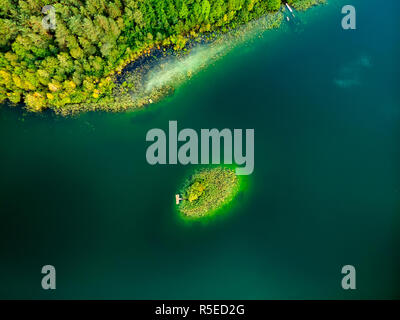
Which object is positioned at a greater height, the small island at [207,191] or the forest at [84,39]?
the forest at [84,39]

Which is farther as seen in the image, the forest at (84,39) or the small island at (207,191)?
the small island at (207,191)

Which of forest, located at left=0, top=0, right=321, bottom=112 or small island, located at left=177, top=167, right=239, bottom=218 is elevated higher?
forest, located at left=0, top=0, right=321, bottom=112

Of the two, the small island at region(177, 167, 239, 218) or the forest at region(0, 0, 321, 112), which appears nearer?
the forest at region(0, 0, 321, 112)

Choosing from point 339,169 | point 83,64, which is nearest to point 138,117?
point 83,64

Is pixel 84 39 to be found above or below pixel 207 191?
Answer: above
